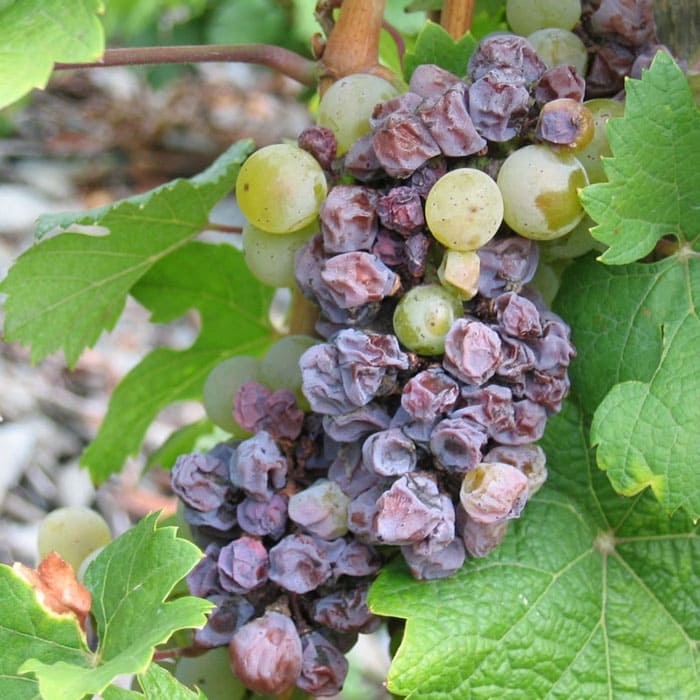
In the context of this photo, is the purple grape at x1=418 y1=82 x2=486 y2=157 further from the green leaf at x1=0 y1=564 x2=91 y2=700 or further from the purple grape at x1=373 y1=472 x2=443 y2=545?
the green leaf at x1=0 y1=564 x2=91 y2=700

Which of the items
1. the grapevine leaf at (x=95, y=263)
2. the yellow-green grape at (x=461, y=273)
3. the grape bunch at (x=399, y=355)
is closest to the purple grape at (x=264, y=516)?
the grape bunch at (x=399, y=355)

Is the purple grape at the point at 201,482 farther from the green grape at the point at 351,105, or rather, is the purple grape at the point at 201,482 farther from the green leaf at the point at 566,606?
the green grape at the point at 351,105

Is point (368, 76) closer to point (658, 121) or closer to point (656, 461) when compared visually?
point (658, 121)

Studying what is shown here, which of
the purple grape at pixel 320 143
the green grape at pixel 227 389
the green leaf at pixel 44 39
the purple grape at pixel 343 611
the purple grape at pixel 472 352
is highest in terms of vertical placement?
the green leaf at pixel 44 39

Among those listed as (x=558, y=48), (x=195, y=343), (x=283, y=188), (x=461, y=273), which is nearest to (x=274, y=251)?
(x=283, y=188)

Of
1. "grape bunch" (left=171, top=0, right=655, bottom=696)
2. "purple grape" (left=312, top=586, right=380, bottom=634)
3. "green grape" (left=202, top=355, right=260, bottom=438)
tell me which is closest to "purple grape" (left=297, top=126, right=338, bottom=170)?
"grape bunch" (left=171, top=0, right=655, bottom=696)

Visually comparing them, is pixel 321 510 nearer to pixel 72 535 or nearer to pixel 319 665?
pixel 319 665

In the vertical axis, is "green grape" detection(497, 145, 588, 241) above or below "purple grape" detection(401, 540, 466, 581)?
above
